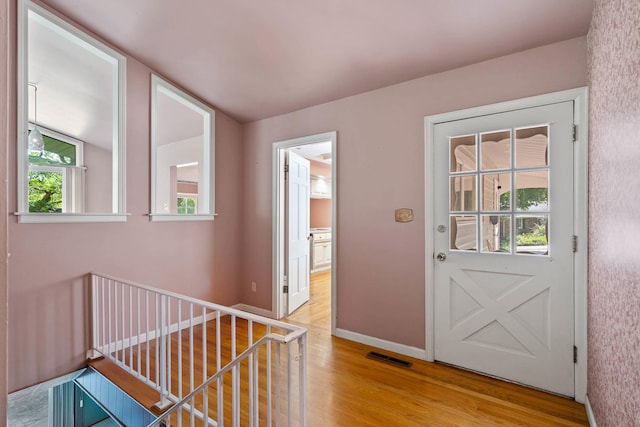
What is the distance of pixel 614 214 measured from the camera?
54.3 inches

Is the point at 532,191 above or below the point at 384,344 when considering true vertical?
above

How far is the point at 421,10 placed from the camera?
1942mm

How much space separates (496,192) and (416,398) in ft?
5.10

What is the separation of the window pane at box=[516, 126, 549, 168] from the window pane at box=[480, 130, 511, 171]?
0.06 metres

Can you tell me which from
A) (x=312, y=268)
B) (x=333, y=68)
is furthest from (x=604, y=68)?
(x=312, y=268)

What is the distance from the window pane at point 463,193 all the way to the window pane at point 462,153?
78 mm

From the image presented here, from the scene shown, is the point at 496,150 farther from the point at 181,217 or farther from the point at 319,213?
the point at 319,213

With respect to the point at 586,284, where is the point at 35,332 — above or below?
below

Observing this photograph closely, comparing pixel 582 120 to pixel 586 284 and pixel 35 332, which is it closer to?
pixel 586 284

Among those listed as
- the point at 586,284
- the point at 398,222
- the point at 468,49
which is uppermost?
the point at 468,49

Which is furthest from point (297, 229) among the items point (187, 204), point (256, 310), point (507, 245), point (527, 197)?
point (187, 204)

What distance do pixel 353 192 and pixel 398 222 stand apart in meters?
0.54

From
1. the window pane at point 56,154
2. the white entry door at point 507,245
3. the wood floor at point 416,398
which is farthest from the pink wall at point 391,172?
the window pane at point 56,154

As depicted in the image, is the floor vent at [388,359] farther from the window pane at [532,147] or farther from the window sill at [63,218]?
the window sill at [63,218]
